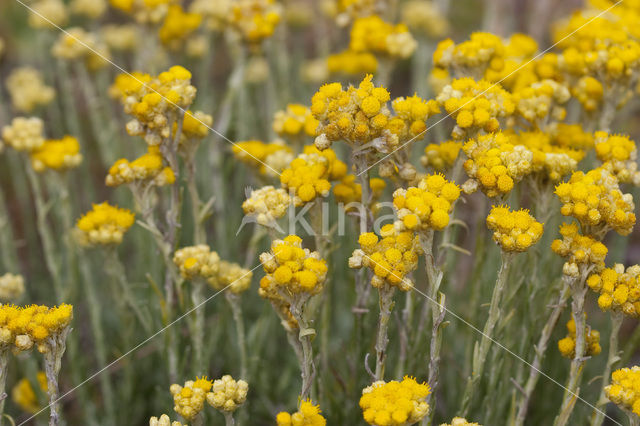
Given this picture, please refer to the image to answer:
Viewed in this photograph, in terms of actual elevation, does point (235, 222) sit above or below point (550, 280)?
below

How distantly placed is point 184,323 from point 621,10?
1.89 metres

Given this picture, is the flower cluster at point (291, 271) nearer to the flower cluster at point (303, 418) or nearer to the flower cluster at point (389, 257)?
the flower cluster at point (389, 257)

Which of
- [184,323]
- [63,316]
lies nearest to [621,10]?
[184,323]

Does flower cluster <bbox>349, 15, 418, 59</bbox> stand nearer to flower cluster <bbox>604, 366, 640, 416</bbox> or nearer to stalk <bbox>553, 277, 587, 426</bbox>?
stalk <bbox>553, 277, 587, 426</bbox>

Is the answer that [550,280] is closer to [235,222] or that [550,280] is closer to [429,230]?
[429,230]

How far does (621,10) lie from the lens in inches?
88.4

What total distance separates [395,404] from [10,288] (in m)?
1.29

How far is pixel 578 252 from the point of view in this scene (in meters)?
1.45

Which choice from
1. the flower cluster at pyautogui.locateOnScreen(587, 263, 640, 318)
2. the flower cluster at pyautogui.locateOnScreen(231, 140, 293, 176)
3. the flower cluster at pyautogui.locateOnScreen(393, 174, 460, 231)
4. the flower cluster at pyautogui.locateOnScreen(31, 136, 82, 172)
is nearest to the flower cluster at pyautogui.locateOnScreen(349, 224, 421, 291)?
the flower cluster at pyautogui.locateOnScreen(393, 174, 460, 231)

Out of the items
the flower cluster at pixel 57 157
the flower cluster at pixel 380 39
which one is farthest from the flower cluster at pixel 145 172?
the flower cluster at pixel 380 39

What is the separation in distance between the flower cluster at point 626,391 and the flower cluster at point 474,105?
651 millimetres

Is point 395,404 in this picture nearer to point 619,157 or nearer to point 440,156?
point 440,156

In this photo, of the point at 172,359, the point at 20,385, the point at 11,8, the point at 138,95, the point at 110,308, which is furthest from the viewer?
the point at 11,8

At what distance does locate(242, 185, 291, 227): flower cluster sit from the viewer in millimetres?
1612
